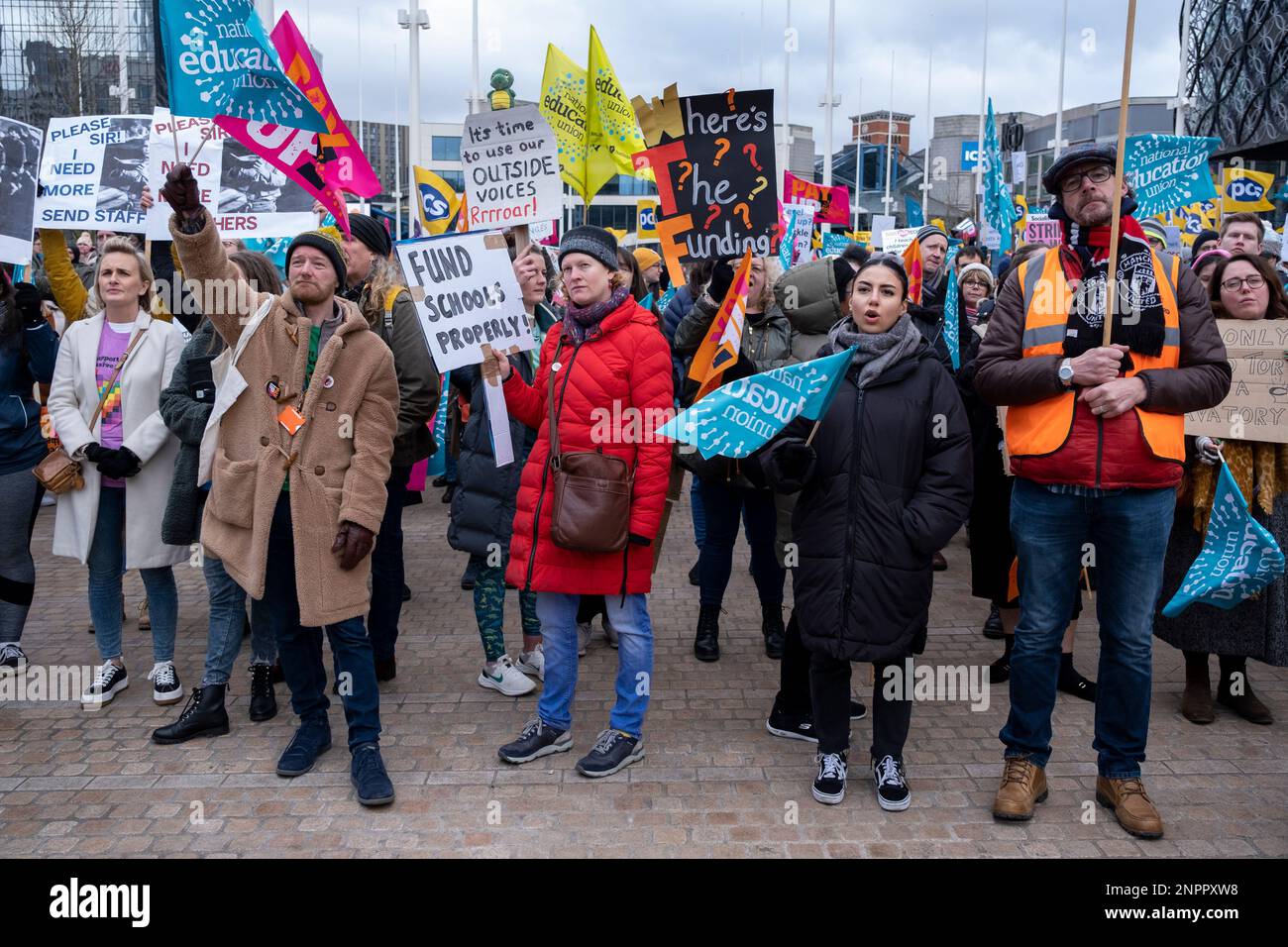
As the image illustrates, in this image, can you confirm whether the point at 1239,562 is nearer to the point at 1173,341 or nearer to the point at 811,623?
the point at 1173,341

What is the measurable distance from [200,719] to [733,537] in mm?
2969

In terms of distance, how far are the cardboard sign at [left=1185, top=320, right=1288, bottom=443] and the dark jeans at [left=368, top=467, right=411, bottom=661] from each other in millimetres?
4011

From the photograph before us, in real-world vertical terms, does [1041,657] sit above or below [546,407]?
below

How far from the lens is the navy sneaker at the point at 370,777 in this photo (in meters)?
4.25

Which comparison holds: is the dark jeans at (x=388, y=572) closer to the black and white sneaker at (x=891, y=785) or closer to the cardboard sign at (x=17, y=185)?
the cardboard sign at (x=17, y=185)

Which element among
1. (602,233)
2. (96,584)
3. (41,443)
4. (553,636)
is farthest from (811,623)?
(41,443)

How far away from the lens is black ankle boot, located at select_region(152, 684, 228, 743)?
4.89m

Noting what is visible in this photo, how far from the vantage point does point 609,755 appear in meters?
4.62

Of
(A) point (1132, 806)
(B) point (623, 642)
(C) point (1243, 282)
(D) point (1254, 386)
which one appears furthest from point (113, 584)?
(C) point (1243, 282)

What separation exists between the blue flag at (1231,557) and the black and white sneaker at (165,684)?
4809 millimetres

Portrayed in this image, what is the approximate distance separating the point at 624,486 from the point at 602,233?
1.16 metres

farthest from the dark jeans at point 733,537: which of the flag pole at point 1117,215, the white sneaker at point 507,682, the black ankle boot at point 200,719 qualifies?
the black ankle boot at point 200,719

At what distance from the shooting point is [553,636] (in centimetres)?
477
